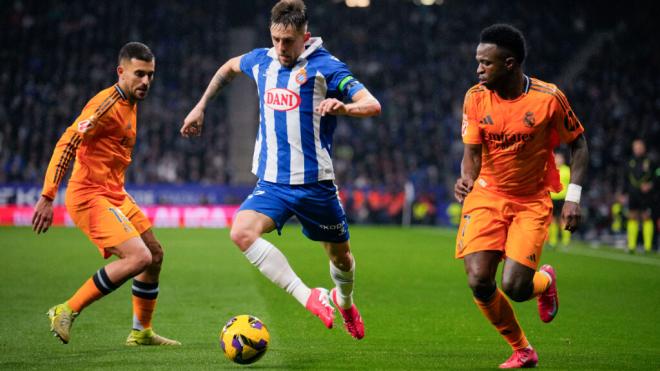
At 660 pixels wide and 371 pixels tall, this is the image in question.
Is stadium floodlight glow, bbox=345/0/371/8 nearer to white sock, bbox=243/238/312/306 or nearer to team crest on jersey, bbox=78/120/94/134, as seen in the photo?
team crest on jersey, bbox=78/120/94/134

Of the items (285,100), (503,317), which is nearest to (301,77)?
(285,100)

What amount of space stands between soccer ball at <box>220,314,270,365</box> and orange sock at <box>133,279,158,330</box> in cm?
117

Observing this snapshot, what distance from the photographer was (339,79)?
21.4 ft

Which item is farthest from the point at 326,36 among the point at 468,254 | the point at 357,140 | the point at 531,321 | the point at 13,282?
the point at 468,254

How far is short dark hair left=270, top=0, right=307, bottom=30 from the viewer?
6371 mm

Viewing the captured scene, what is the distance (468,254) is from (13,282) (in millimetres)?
7657

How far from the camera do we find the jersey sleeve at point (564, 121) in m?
6.38

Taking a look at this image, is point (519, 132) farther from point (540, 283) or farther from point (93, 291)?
point (93, 291)

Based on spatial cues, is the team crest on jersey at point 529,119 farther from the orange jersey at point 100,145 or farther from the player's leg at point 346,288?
the orange jersey at point 100,145

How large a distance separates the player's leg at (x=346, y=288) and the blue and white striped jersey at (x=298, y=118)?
2.48ft

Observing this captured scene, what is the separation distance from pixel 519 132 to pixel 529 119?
0.11 meters

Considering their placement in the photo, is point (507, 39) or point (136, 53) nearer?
point (507, 39)

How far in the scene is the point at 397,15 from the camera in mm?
38938

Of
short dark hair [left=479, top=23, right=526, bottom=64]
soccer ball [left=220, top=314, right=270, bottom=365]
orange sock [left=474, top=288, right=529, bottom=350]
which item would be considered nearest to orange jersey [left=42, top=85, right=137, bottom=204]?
soccer ball [left=220, top=314, right=270, bottom=365]
